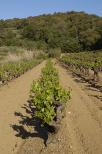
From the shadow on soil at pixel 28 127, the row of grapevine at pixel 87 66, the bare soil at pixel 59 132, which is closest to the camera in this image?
the bare soil at pixel 59 132

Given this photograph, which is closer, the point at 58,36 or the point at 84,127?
the point at 84,127

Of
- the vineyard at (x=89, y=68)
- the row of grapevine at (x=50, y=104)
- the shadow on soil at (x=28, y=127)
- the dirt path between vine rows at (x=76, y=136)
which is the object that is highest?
the row of grapevine at (x=50, y=104)

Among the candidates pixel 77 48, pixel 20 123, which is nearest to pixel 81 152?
pixel 20 123

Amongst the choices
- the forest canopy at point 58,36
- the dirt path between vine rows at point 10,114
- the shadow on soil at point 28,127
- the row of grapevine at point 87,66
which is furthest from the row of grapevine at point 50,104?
the forest canopy at point 58,36

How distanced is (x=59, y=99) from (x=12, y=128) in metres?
2.25

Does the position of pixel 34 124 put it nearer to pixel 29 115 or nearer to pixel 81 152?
pixel 29 115

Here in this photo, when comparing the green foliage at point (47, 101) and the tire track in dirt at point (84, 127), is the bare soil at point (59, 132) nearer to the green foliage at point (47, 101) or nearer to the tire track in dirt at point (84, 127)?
the tire track in dirt at point (84, 127)

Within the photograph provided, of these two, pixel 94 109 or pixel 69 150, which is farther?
pixel 94 109

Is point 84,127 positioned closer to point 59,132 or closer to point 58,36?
point 59,132

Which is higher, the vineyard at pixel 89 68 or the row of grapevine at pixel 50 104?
the row of grapevine at pixel 50 104

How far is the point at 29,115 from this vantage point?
17719mm

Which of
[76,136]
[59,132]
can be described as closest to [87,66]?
[59,132]

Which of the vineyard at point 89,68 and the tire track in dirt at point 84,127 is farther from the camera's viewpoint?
the vineyard at point 89,68

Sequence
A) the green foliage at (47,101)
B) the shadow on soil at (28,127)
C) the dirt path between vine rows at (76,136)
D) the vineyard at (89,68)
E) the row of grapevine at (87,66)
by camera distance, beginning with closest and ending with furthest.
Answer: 1. the dirt path between vine rows at (76,136)
2. the green foliage at (47,101)
3. the shadow on soil at (28,127)
4. the vineyard at (89,68)
5. the row of grapevine at (87,66)
